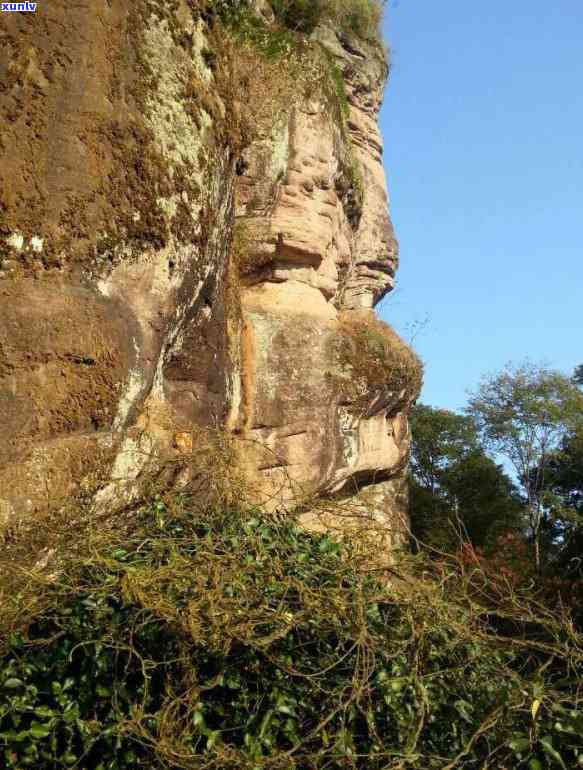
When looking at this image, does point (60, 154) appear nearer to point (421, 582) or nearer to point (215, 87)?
point (215, 87)

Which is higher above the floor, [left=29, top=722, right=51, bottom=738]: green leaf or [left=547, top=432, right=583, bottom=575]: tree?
[left=547, top=432, right=583, bottom=575]: tree

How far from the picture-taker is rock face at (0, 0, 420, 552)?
6.02m

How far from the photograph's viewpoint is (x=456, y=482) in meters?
23.0

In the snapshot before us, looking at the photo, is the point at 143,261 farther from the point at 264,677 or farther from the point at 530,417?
the point at 530,417

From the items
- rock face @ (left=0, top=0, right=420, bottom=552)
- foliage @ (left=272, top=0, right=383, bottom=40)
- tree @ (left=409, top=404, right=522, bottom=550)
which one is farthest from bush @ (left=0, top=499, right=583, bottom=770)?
tree @ (left=409, top=404, right=522, bottom=550)

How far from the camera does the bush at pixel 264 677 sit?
175 inches

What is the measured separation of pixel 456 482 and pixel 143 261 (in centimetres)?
1745

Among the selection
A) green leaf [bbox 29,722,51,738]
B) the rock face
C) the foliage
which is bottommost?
green leaf [bbox 29,722,51,738]

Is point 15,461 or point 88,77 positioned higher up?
point 88,77

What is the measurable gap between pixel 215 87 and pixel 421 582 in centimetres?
441

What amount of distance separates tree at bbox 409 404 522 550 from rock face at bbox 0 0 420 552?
11646 mm

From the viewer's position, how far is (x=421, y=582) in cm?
521

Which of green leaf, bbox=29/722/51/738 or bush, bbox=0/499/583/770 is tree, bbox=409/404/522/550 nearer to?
bush, bbox=0/499/583/770

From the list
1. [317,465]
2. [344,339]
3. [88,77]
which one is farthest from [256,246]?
[88,77]
